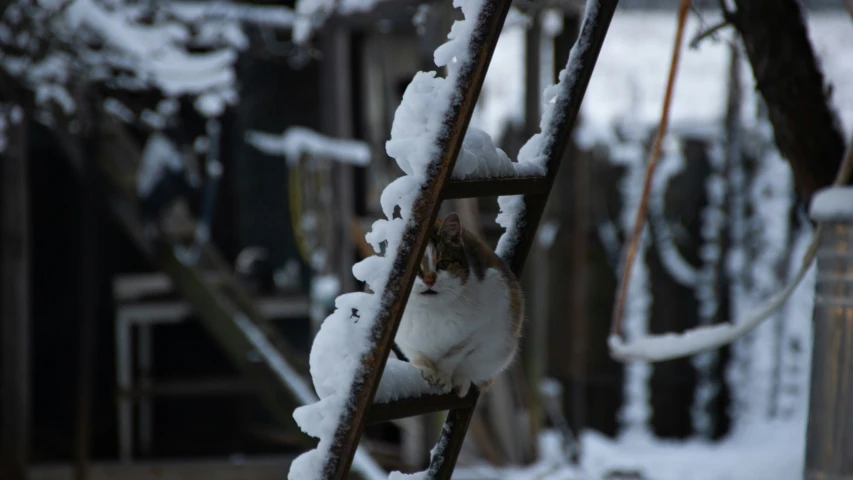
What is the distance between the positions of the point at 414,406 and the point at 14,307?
438cm

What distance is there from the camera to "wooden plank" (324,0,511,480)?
131 centimetres

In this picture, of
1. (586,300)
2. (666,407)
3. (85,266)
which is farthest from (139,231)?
(666,407)

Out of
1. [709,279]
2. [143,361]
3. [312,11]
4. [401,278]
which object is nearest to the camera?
[401,278]

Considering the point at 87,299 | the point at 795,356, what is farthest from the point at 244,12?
the point at 795,356

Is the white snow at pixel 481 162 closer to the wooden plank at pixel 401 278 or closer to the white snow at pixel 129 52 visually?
the wooden plank at pixel 401 278

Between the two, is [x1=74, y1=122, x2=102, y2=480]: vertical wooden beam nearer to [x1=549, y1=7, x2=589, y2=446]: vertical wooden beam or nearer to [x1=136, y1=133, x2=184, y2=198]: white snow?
[x1=136, y1=133, x2=184, y2=198]: white snow

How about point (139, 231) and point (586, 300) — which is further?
point (586, 300)

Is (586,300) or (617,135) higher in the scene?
(617,135)

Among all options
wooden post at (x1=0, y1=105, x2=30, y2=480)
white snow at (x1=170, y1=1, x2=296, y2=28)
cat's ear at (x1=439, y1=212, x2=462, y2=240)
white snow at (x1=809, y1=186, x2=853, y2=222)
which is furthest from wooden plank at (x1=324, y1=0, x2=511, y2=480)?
wooden post at (x1=0, y1=105, x2=30, y2=480)

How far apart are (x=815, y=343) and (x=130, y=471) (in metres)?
4.68

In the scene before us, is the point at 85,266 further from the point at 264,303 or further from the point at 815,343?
the point at 815,343

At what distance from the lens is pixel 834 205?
2.02m

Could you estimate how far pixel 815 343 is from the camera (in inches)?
81.3

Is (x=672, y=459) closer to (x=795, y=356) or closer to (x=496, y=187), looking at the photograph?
(x=795, y=356)
